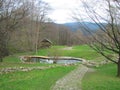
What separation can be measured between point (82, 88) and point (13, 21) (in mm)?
12616

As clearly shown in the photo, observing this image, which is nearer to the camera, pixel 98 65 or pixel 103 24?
pixel 103 24

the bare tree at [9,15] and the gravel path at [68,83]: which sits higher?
the bare tree at [9,15]

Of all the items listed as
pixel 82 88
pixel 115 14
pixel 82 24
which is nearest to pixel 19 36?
pixel 82 24

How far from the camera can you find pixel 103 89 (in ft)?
34.6

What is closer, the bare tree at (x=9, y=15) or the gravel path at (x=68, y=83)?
the gravel path at (x=68, y=83)

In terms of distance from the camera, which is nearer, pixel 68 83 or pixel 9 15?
pixel 68 83

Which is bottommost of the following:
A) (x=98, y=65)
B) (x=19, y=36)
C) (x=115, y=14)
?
(x=98, y=65)

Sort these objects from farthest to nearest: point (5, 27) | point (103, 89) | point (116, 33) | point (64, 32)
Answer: point (64, 32), point (5, 27), point (116, 33), point (103, 89)

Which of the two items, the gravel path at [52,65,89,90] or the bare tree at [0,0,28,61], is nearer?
the gravel path at [52,65,89,90]

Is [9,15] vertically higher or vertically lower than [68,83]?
higher

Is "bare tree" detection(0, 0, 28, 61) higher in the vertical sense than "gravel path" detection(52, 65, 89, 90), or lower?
higher

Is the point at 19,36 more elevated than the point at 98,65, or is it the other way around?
the point at 19,36

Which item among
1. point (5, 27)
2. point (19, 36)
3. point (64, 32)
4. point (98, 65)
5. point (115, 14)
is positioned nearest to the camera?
point (115, 14)

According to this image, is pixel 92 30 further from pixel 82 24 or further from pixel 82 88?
pixel 82 88
